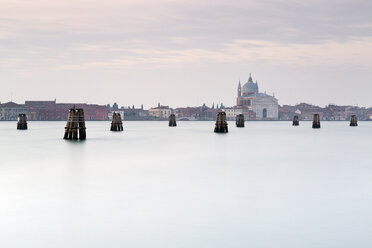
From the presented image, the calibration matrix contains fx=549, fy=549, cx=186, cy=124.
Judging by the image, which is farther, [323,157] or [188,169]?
[323,157]

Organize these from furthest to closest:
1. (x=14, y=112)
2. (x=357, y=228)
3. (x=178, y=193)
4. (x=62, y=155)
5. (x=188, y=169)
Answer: (x=14, y=112) → (x=62, y=155) → (x=188, y=169) → (x=178, y=193) → (x=357, y=228)

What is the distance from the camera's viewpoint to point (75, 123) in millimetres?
46188

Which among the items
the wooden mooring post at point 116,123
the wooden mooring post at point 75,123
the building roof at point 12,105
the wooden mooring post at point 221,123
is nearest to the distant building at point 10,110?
the building roof at point 12,105

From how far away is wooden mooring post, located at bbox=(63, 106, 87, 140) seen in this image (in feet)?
144

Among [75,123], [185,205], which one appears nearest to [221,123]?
[75,123]

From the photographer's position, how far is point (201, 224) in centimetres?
1376

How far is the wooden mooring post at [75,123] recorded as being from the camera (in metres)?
43.9

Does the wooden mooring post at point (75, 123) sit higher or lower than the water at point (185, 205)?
higher

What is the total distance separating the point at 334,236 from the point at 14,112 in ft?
636

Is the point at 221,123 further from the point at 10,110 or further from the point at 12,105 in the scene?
the point at 10,110

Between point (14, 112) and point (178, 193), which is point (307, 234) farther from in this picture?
point (14, 112)

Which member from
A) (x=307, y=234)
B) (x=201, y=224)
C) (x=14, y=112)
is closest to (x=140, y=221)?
(x=201, y=224)

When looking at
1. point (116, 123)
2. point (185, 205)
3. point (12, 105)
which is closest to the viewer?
point (185, 205)

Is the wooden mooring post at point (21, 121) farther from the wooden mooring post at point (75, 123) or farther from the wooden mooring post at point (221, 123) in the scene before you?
the wooden mooring post at point (75, 123)
